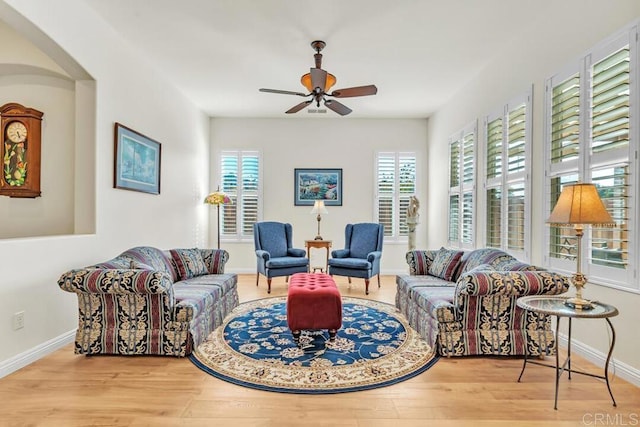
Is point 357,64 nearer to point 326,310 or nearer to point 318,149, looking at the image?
point 318,149

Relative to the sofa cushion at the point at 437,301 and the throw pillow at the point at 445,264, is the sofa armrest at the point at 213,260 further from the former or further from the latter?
the throw pillow at the point at 445,264

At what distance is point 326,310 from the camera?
3.11m

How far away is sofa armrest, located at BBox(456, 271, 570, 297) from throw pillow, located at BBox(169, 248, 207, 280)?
9.53 feet

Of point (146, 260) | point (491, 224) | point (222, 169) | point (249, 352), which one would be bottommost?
point (249, 352)

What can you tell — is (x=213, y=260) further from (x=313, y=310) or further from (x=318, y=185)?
(x=318, y=185)

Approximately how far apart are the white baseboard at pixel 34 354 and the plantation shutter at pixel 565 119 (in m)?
4.62

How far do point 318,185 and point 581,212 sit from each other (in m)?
5.29

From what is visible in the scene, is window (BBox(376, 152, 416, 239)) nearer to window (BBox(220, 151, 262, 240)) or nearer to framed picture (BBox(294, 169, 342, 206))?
framed picture (BBox(294, 169, 342, 206))

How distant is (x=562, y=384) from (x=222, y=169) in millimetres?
6288

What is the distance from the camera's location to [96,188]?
3.50 metres

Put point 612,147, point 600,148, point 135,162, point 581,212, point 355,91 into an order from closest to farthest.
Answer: point 581,212
point 612,147
point 600,148
point 355,91
point 135,162

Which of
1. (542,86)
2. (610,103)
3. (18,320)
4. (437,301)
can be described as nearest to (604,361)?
(437,301)

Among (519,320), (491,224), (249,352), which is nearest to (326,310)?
(249,352)

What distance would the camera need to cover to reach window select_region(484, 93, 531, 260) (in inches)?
148
